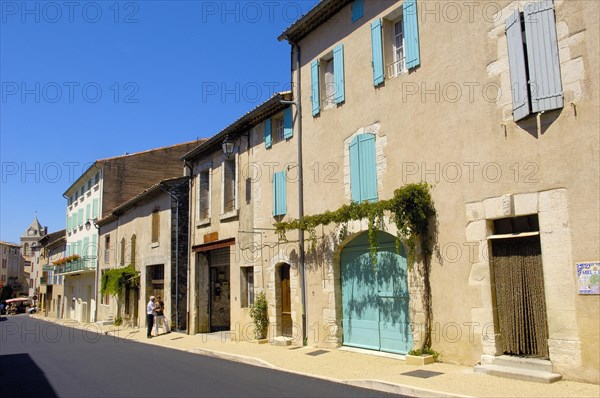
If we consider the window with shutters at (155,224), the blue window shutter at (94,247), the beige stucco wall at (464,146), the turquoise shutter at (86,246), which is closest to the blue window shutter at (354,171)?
the beige stucco wall at (464,146)

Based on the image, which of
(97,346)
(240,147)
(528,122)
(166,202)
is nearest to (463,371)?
(528,122)

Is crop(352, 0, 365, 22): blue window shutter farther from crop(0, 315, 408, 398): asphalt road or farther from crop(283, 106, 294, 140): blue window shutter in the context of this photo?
crop(0, 315, 408, 398): asphalt road

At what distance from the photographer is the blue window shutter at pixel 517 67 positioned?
25.1ft

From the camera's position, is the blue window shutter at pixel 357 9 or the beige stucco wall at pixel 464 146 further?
the blue window shutter at pixel 357 9

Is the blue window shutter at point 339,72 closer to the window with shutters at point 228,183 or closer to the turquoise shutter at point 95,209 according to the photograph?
the window with shutters at point 228,183

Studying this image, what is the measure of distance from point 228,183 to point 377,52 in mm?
7626

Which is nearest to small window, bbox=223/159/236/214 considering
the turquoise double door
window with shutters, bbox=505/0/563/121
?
the turquoise double door

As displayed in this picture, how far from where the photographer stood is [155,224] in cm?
2191

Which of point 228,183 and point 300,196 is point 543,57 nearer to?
point 300,196

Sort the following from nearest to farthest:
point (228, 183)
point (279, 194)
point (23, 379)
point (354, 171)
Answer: point (23, 379) → point (354, 171) → point (279, 194) → point (228, 183)

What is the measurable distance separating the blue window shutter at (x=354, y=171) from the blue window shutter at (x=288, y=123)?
2615 millimetres

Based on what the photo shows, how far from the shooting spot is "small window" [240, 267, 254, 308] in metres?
15.2

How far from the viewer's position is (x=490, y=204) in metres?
8.13

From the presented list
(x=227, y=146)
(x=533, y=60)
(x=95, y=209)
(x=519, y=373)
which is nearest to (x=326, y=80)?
(x=227, y=146)
